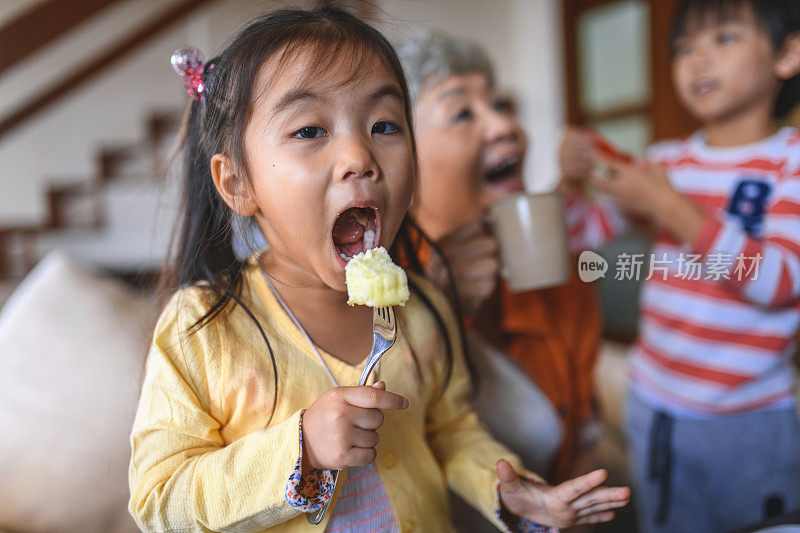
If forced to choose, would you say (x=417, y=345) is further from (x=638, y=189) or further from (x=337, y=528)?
(x=638, y=189)

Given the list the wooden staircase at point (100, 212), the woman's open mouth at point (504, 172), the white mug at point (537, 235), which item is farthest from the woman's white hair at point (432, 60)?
the wooden staircase at point (100, 212)

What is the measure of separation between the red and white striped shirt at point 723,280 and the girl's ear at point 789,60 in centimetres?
6

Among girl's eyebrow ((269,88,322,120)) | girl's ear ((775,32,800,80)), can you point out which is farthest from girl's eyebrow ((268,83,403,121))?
girl's ear ((775,32,800,80))

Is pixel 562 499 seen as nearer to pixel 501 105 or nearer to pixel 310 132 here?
pixel 310 132

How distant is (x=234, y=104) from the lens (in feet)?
1.28

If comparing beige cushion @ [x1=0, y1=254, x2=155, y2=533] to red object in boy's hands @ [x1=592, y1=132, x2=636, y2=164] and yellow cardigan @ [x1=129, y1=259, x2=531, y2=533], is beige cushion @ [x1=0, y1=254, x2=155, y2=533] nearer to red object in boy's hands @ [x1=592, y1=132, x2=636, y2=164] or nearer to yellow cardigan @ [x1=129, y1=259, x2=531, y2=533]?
yellow cardigan @ [x1=129, y1=259, x2=531, y2=533]

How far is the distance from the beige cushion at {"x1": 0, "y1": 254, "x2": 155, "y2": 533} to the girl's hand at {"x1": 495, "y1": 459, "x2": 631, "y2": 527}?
1.01 feet

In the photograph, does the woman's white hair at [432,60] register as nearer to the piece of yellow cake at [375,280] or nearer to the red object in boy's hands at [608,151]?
the red object in boy's hands at [608,151]

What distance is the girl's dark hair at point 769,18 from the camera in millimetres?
531

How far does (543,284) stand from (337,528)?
275 mm

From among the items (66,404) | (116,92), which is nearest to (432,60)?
(66,404)

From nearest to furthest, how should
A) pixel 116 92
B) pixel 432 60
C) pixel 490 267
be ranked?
1. pixel 490 267
2. pixel 432 60
3. pixel 116 92

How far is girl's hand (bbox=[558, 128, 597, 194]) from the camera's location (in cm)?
66

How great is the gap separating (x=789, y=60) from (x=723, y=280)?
209mm
